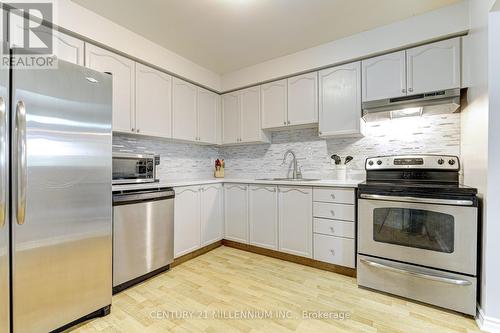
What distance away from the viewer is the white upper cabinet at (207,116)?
3248mm

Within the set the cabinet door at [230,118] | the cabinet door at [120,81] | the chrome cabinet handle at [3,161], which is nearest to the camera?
the chrome cabinet handle at [3,161]

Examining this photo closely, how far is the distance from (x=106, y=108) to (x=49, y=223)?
0.82 m

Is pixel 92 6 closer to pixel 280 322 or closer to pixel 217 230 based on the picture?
pixel 217 230

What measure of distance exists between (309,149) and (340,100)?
757 millimetres

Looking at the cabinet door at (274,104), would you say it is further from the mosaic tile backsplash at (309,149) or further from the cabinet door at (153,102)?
the cabinet door at (153,102)

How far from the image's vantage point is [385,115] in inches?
96.3

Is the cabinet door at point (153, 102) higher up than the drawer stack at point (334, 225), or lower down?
higher up

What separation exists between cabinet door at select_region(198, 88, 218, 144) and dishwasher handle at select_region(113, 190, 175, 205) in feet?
3.65

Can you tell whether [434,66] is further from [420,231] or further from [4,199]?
[4,199]

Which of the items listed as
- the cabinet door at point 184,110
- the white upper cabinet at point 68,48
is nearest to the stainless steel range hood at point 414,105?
the cabinet door at point 184,110

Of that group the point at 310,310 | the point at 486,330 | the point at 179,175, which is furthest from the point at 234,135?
the point at 486,330

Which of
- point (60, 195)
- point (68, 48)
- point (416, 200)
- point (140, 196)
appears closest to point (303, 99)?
point (416, 200)

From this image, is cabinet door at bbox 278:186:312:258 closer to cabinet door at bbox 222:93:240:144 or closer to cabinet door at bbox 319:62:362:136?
cabinet door at bbox 319:62:362:136

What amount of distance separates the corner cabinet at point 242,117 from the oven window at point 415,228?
180cm
